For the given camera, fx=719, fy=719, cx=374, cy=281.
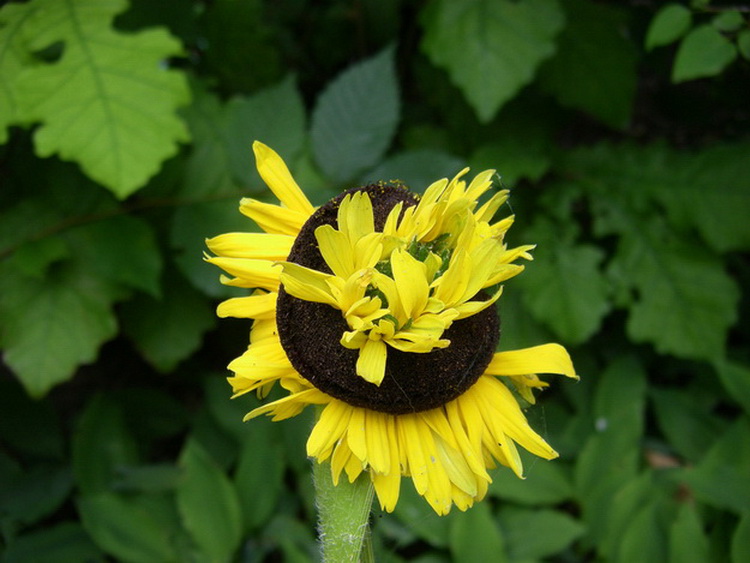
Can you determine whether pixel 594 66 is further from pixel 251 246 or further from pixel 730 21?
pixel 251 246

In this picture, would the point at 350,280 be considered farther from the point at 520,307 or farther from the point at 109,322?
the point at 520,307

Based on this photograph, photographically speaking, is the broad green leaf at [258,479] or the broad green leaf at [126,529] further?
the broad green leaf at [258,479]

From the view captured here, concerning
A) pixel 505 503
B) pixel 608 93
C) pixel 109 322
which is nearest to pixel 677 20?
pixel 608 93

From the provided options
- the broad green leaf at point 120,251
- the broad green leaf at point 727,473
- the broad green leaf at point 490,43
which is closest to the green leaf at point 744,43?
the broad green leaf at point 490,43

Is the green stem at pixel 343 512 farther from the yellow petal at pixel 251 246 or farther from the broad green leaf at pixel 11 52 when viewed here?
the broad green leaf at pixel 11 52

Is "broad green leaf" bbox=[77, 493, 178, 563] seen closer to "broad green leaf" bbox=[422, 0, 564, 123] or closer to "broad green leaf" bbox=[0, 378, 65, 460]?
"broad green leaf" bbox=[0, 378, 65, 460]

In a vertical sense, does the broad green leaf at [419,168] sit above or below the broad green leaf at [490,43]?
below
